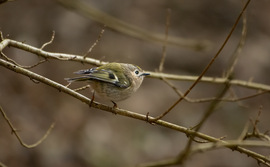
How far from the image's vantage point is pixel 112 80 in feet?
13.8

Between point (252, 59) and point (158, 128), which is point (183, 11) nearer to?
point (252, 59)

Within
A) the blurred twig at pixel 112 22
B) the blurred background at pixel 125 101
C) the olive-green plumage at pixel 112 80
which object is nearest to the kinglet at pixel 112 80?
the olive-green plumage at pixel 112 80

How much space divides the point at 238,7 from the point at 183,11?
175 cm

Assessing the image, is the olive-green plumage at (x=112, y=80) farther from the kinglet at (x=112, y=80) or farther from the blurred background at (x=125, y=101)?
the blurred background at (x=125, y=101)

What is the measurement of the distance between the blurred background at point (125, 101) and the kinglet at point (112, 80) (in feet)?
7.93

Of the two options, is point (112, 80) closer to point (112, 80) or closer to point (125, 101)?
point (112, 80)

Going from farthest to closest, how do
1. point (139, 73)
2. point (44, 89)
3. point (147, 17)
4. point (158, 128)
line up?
point (147, 17) → point (158, 128) → point (44, 89) → point (139, 73)

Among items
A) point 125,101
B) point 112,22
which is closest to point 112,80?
point 112,22

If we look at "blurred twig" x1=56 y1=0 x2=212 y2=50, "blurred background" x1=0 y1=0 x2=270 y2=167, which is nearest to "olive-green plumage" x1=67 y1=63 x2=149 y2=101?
"blurred twig" x1=56 y1=0 x2=212 y2=50

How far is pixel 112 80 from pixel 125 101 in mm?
4495

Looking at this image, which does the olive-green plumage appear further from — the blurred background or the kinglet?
the blurred background

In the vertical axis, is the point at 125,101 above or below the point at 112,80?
above

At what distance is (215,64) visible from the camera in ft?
33.3

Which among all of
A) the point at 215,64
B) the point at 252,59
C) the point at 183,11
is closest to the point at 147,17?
the point at 183,11
